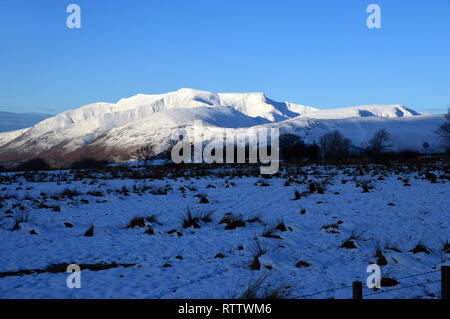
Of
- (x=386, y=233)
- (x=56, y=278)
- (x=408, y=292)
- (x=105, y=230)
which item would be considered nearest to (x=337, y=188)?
(x=386, y=233)

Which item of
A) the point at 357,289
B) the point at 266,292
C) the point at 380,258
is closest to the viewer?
the point at 357,289

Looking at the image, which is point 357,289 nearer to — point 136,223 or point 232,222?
point 232,222

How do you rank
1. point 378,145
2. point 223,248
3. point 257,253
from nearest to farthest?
point 257,253
point 223,248
point 378,145

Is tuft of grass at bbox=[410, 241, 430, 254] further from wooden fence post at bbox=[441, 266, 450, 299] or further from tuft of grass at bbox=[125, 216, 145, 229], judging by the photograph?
tuft of grass at bbox=[125, 216, 145, 229]

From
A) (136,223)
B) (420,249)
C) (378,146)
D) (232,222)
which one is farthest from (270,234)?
(378,146)

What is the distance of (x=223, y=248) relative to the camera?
23.1ft

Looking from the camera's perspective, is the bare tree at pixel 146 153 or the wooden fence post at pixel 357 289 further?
the bare tree at pixel 146 153

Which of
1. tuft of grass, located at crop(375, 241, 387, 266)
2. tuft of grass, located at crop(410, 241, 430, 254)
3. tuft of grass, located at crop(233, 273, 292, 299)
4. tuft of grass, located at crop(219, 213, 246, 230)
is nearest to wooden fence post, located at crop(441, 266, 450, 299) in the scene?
tuft of grass, located at crop(233, 273, 292, 299)

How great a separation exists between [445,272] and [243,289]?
2.44 m

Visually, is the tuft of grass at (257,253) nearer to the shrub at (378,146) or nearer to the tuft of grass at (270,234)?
the tuft of grass at (270,234)

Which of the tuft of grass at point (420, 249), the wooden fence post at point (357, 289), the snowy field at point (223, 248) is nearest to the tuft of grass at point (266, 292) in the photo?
the snowy field at point (223, 248)

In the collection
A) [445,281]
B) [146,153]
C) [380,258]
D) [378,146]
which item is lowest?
[380,258]

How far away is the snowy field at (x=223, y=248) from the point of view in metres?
4.86

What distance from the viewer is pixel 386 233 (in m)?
8.02
